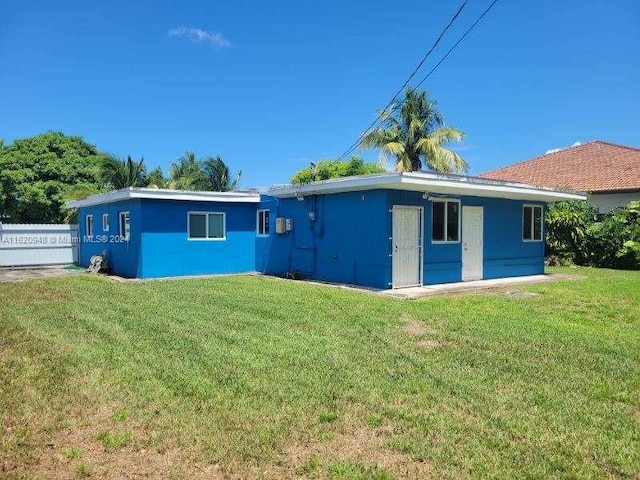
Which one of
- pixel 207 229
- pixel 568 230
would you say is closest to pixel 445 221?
pixel 207 229

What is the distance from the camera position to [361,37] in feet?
44.6

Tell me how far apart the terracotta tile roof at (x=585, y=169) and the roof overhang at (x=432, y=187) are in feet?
28.4

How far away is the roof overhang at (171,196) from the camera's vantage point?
14180 millimetres

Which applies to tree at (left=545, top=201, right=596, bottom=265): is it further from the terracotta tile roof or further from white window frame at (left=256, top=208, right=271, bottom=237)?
white window frame at (left=256, top=208, right=271, bottom=237)

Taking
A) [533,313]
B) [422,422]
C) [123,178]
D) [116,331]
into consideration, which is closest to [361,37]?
[533,313]

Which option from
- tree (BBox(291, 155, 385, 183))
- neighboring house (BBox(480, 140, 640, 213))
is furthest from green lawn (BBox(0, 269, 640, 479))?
tree (BBox(291, 155, 385, 183))

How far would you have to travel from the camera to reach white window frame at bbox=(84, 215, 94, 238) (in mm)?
19250

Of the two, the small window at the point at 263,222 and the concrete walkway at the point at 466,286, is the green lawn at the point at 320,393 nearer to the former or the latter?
the concrete walkway at the point at 466,286

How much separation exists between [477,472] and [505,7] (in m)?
8.82

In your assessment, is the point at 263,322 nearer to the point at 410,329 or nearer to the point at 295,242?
the point at 410,329

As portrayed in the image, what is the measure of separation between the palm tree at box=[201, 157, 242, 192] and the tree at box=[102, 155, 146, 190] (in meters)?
5.45

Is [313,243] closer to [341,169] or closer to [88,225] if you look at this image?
[88,225]

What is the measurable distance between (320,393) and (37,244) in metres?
20.4

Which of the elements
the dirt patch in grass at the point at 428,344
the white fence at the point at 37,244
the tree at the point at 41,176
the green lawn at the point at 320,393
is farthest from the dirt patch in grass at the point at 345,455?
the tree at the point at 41,176
